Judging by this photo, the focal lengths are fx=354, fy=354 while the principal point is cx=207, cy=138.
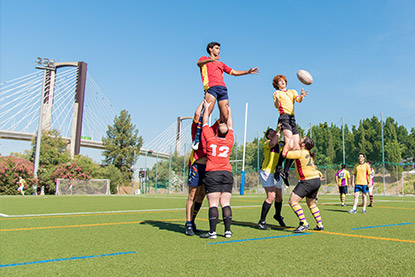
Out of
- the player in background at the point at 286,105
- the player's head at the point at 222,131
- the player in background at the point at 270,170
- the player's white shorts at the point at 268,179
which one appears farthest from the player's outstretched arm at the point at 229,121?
the player in background at the point at 286,105

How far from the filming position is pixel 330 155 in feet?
166

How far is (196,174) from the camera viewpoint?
5.17m

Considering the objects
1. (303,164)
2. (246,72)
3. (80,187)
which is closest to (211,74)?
(246,72)

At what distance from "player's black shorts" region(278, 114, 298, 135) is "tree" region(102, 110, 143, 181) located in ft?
169

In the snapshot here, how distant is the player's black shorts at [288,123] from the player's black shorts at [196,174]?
74.2 inches

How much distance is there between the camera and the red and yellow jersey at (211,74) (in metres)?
5.74

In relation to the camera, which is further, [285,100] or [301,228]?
[285,100]

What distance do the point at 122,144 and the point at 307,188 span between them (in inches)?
2125

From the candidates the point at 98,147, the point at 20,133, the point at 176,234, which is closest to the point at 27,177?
the point at 20,133

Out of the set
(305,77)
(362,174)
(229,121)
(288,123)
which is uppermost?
(305,77)

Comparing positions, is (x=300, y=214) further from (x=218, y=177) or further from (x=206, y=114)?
(x=206, y=114)

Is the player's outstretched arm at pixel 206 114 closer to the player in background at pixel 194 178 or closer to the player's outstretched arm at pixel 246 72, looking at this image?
the player in background at pixel 194 178

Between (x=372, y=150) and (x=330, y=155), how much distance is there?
575 cm

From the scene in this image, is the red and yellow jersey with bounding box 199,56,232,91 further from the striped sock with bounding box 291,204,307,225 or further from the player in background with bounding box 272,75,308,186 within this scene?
the striped sock with bounding box 291,204,307,225
